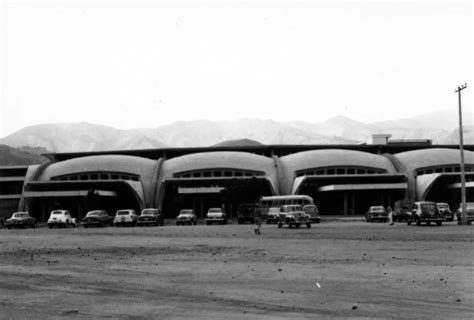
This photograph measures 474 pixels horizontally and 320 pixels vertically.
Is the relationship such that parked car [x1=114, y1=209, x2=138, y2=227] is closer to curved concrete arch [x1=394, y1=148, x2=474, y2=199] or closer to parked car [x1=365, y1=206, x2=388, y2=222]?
parked car [x1=365, y1=206, x2=388, y2=222]

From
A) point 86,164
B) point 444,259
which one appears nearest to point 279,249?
point 444,259

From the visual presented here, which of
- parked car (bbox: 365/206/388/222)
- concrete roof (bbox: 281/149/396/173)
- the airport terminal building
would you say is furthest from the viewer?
concrete roof (bbox: 281/149/396/173)

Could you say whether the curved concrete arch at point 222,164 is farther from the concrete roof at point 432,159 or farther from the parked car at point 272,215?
the parked car at point 272,215

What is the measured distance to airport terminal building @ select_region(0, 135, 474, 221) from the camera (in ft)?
315

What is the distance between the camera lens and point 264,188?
97.2 metres

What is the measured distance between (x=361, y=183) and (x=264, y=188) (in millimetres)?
13462

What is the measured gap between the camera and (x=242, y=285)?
1438 centimetres

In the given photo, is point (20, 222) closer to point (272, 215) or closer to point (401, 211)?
point (272, 215)

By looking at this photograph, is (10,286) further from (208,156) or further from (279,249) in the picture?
(208,156)

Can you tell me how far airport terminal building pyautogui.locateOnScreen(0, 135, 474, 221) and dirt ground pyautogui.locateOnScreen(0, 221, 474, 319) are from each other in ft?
236

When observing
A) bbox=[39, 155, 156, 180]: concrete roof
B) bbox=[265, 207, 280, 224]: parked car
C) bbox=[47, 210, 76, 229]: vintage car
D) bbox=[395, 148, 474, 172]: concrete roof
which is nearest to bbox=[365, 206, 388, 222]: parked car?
bbox=[265, 207, 280, 224]: parked car

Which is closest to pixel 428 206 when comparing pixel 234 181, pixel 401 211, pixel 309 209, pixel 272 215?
pixel 401 211

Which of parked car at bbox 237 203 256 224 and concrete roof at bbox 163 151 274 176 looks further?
concrete roof at bbox 163 151 274 176

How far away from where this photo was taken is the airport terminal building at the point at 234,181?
96062 millimetres
